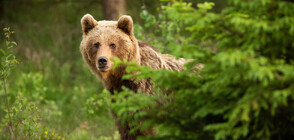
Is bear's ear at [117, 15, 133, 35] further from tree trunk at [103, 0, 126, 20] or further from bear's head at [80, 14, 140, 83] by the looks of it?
tree trunk at [103, 0, 126, 20]

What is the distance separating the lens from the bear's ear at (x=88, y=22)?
5.20 meters

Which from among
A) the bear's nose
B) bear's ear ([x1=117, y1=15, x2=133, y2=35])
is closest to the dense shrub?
the bear's nose

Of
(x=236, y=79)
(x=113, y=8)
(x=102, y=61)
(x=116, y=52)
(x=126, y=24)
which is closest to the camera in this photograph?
(x=236, y=79)

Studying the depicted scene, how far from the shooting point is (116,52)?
5.00 m

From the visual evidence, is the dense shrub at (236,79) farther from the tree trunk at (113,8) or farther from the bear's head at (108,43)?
the tree trunk at (113,8)

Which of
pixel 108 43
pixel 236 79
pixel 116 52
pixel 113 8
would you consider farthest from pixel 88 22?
pixel 113 8

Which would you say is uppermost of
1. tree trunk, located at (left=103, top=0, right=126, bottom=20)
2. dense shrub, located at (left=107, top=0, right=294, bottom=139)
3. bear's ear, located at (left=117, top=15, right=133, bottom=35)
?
tree trunk, located at (left=103, top=0, right=126, bottom=20)

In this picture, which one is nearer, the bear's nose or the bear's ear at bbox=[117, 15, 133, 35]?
the bear's nose

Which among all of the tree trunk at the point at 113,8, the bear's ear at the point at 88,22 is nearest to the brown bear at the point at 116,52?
the bear's ear at the point at 88,22

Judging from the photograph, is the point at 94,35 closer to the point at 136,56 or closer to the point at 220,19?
the point at 136,56

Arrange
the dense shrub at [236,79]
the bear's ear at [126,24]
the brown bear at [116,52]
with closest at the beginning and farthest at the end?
the dense shrub at [236,79]
the brown bear at [116,52]
the bear's ear at [126,24]

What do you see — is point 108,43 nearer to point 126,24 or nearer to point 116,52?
point 116,52

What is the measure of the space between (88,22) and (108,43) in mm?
502

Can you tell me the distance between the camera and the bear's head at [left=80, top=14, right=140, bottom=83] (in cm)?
496
